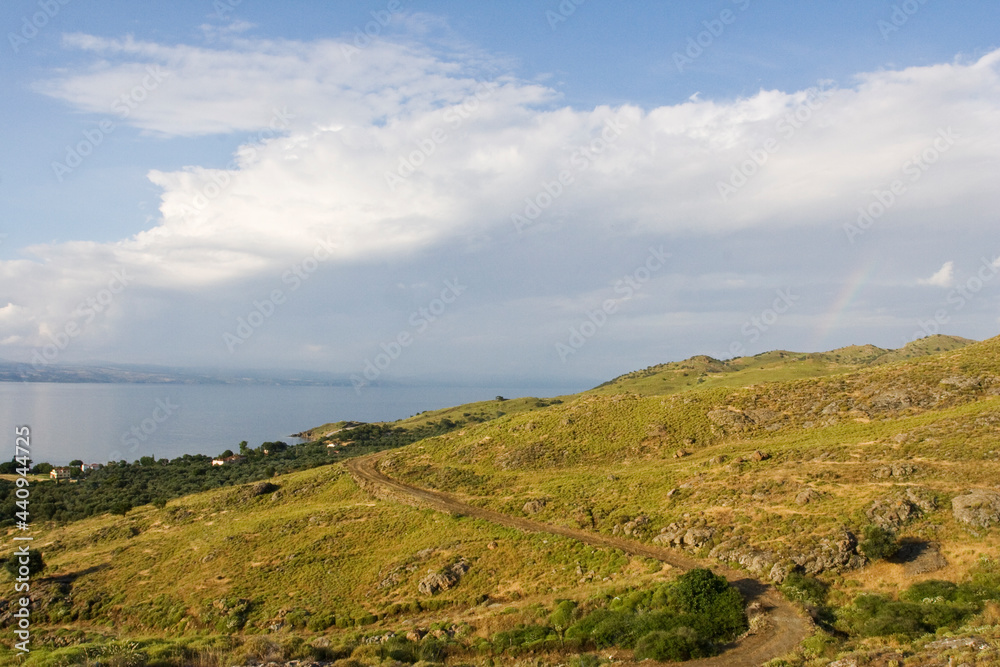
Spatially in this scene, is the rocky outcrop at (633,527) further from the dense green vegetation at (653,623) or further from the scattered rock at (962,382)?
the scattered rock at (962,382)

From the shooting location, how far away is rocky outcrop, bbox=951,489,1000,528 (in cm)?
2831

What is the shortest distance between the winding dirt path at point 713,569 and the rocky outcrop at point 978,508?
12.4 metres

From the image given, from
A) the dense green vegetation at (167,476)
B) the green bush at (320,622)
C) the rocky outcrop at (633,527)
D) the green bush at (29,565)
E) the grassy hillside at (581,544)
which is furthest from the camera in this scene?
the dense green vegetation at (167,476)

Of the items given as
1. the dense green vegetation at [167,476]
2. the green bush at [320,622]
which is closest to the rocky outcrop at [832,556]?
the green bush at [320,622]

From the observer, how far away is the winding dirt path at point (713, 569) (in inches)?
822

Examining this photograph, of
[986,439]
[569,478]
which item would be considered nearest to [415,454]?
[569,478]

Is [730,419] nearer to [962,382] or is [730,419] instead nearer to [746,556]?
[962,382]

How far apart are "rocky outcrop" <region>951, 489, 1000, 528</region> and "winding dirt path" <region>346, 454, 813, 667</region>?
488 inches

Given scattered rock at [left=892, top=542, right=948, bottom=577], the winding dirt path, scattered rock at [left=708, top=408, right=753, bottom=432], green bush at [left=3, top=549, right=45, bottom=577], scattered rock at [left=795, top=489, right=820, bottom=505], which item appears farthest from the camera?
scattered rock at [left=708, top=408, right=753, bottom=432]

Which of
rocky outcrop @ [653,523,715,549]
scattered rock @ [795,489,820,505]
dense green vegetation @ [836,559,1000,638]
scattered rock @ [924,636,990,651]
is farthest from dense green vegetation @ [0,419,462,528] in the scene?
scattered rock @ [924,636,990,651]

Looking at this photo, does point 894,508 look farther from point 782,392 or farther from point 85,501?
point 85,501

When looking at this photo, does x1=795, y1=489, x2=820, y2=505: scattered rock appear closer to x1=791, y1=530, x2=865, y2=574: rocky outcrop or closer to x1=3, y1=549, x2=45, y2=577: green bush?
x1=791, y1=530, x2=865, y2=574: rocky outcrop

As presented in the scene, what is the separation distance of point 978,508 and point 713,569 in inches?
597

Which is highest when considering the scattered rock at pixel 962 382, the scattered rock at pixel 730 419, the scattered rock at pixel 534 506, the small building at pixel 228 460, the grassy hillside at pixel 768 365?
the grassy hillside at pixel 768 365
